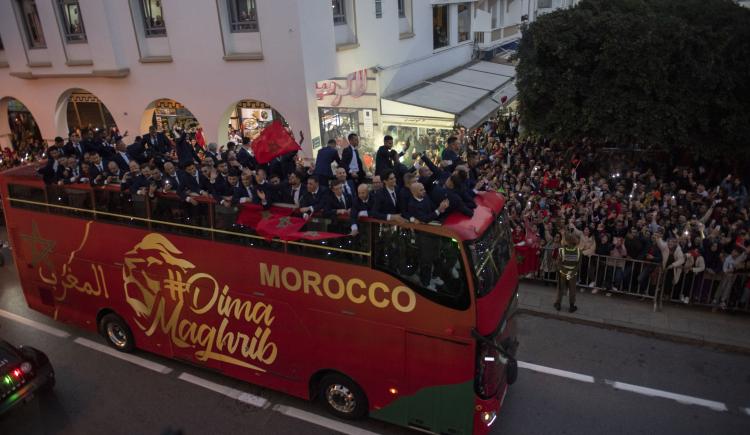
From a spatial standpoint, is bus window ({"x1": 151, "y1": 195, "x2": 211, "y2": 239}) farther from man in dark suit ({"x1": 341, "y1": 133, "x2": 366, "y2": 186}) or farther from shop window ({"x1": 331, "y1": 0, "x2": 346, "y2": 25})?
shop window ({"x1": 331, "y1": 0, "x2": 346, "y2": 25})

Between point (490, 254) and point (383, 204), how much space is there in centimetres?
150

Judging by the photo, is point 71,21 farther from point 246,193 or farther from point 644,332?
point 644,332

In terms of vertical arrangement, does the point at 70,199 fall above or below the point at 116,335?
above

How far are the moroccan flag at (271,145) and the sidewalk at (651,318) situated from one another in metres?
5.67

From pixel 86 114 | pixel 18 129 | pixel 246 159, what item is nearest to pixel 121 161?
pixel 246 159

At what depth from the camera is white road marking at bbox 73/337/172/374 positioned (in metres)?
9.11

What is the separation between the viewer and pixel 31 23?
1869cm

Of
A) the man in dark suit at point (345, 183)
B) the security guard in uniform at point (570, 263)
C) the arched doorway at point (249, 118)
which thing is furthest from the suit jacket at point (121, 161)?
the security guard in uniform at point (570, 263)

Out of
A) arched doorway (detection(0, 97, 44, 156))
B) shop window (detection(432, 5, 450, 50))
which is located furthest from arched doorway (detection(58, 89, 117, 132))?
shop window (detection(432, 5, 450, 50))

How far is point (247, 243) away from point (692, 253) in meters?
8.19

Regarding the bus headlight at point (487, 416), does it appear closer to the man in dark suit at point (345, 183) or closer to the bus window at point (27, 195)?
the man in dark suit at point (345, 183)

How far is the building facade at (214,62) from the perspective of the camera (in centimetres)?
1475

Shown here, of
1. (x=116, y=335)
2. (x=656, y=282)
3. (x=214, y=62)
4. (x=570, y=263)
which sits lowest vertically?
(x=116, y=335)

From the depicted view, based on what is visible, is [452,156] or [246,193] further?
[452,156]
